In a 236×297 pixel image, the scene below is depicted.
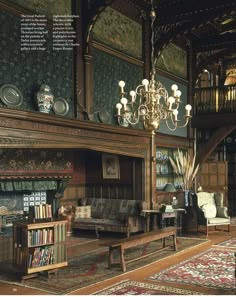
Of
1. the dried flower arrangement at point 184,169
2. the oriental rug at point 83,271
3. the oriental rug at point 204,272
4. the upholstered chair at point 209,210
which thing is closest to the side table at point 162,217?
the upholstered chair at point 209,210

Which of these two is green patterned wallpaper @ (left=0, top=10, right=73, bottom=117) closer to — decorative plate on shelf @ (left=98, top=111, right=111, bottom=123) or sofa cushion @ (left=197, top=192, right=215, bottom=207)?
decorative plate on shelf @ (left=98, top=111, right=111, bottom=123)

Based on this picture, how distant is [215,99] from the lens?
12.5m

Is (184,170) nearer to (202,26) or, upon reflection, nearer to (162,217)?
(162,217)

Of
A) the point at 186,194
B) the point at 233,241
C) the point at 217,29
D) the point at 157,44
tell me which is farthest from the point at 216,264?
the point at 217,29

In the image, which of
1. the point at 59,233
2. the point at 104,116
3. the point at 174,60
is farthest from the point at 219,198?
the point at 59,233

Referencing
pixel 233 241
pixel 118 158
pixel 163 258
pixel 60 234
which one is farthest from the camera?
pixel 118 158

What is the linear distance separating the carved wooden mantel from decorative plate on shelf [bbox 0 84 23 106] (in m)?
0.24

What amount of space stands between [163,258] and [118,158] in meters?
3.62

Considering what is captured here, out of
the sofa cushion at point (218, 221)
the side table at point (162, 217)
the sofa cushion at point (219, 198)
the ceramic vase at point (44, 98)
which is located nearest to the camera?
the ceramic vase at point (44, 98)

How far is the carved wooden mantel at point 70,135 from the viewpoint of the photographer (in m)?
6.52

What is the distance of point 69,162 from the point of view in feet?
31.9

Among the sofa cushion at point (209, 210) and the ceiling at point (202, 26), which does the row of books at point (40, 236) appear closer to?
the sofa cushion at point (209, 210)

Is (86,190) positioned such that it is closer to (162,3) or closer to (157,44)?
(157,44)

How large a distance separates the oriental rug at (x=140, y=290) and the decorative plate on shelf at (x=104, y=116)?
384cm
